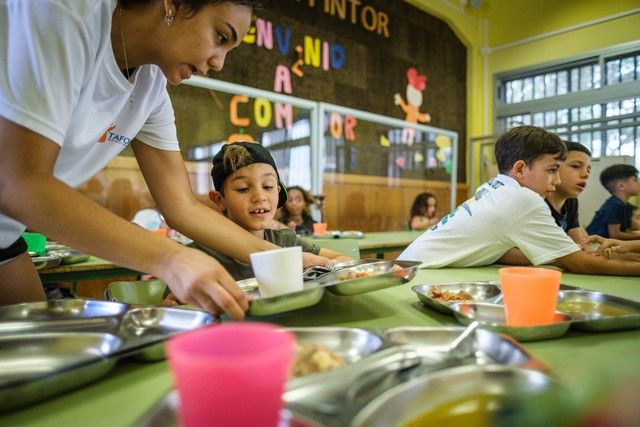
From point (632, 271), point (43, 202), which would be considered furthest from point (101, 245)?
point (632, 271)

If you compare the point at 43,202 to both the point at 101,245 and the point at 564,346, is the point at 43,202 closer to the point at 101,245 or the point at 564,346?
the point at 101,245

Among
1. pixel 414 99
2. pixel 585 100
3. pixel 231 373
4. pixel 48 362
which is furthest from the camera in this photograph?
pixel 414 99

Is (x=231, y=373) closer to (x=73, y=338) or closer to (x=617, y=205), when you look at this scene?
(x=73, y=338)

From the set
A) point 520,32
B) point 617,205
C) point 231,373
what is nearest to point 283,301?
point 231,373

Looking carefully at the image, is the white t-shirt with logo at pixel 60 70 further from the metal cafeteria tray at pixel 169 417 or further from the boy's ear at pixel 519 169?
the boy's ear at pixel 519 169

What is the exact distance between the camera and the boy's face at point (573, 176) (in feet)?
6.58

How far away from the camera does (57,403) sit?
1.51 ft

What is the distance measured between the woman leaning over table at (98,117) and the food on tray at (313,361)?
179 millimetres

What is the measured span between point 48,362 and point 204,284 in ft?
0.69

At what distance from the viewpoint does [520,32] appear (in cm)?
592

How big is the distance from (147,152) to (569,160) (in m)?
1.86

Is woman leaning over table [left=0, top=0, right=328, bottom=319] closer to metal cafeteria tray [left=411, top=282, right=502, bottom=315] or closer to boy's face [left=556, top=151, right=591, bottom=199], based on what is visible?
metal cafeteria tray [left=411, top=282, right=502, bottom=315]

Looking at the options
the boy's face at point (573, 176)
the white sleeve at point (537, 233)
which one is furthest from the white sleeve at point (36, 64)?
the boy's face at point (573, 176)

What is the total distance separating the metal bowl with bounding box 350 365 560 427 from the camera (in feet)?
1.19
